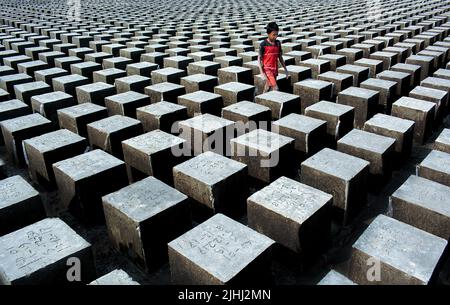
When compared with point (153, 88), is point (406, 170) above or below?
below

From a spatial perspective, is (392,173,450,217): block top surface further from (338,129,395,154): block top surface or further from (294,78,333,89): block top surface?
(294,78,333,89): block top surface

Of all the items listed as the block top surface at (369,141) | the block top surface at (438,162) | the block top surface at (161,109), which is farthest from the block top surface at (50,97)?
the block top surface at (438,162)

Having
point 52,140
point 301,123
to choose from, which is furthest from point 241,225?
point 52,140

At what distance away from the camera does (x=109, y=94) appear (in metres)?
9.16

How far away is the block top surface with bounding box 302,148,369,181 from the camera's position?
16.7ft

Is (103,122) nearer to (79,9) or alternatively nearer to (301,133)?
(301,133)

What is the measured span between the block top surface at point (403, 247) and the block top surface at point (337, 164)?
3.49ft

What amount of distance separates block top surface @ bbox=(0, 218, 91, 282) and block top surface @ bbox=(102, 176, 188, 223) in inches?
26.6

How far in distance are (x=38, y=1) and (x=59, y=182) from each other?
34212 millimetres

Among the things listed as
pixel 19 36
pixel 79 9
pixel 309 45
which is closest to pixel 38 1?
pixel 79 9

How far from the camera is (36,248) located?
3807 mm

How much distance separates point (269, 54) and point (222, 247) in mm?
5920

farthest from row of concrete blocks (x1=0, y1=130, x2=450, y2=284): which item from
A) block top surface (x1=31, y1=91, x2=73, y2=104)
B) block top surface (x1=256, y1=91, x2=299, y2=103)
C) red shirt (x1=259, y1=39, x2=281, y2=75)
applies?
red shirt (x1=259, y1=39, x2=281, y2=75)

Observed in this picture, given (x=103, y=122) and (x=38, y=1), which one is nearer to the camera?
(x=103, y=122)
